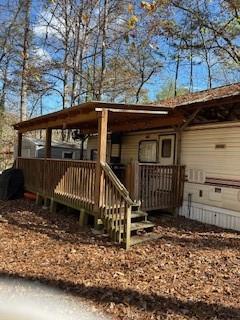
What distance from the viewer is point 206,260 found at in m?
6.38

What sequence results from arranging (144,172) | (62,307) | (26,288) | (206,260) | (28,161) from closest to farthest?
(62,307), (26,288), (206,260), (144,172), (28,161)

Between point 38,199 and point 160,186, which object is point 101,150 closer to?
point 160,186

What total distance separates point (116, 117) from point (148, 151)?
230 cm

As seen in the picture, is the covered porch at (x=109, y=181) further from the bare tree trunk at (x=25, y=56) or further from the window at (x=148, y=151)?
the bare tree trunk at (x=25, y=56)

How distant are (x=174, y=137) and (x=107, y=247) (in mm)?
5110

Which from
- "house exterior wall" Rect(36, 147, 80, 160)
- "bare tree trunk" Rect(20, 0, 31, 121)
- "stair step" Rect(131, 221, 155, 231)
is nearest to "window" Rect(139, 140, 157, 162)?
"stair step" Rect(131, 221, 155, 231)

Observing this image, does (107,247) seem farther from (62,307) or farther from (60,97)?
(60,97)

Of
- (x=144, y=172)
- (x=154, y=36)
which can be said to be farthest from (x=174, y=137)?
(x=154, y=36)

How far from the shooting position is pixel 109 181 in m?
8.00

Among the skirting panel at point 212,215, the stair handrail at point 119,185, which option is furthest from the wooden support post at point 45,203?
the skirting panel at point 212,215

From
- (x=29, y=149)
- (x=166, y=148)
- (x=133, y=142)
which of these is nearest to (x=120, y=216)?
(x=166, y=148)

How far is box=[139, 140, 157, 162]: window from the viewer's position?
39.6ft

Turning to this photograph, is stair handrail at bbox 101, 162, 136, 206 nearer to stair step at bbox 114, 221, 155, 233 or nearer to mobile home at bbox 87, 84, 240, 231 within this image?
stair step at bbox 114, 221, 155, 233

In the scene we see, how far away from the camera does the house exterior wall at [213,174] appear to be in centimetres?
909
